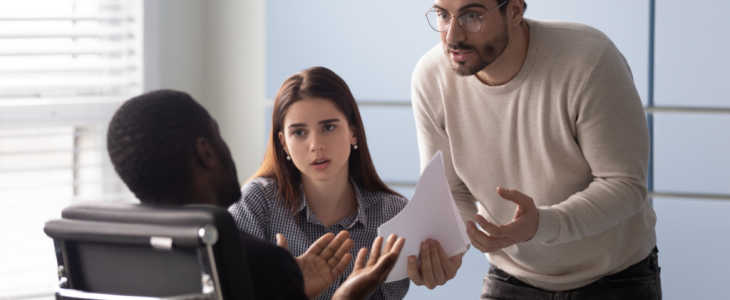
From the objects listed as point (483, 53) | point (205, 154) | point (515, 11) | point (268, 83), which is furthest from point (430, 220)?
point (268, 83)

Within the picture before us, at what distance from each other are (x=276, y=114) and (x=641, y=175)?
0.91m

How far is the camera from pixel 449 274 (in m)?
1.89

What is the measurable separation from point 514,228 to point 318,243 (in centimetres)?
41

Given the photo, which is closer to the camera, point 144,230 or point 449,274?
point 144,230

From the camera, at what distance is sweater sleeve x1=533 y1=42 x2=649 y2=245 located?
5.92 ft

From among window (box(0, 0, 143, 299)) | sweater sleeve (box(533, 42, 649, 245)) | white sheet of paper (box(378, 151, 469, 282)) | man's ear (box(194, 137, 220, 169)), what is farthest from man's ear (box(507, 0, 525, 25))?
window (box(0, 0, 143, 299))

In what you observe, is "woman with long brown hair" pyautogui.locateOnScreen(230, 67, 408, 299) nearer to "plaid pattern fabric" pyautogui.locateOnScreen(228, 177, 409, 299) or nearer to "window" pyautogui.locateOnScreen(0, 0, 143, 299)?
"plaid pattern fabric" pyautogui.locateOnScreen(228, 177, 409, 299)

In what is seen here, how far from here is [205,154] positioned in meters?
1.29

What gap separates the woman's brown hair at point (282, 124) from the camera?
217cm

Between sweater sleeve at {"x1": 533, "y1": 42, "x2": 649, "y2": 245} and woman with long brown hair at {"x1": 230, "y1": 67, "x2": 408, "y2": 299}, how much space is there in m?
0.48

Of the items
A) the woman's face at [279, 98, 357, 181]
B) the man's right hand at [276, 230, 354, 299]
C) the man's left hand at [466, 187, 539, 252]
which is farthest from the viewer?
the woman's face at [279, 98, 357, 181]

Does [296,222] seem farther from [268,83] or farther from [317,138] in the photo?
[268,83]

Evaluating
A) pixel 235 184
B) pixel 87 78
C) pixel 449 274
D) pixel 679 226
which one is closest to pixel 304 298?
pixel 235 184

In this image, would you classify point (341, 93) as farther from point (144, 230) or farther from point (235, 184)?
point (144, 230)
